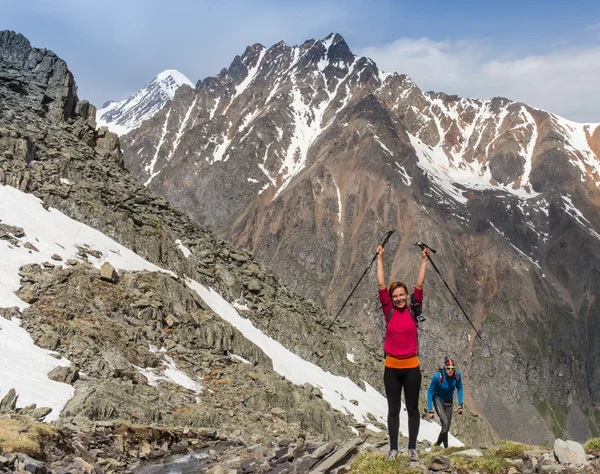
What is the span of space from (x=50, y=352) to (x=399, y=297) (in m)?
17.2

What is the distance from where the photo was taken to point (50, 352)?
71.6 ft

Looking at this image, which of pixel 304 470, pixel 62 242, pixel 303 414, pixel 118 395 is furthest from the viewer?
pixel 62 242

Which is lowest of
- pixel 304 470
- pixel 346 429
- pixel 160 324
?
pixel 346 429

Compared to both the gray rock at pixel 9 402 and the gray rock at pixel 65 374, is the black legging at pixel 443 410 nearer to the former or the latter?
the gray rock at pixel 9 402

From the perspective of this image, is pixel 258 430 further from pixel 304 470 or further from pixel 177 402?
pixel 304 470

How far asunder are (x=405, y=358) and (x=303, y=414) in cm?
2029

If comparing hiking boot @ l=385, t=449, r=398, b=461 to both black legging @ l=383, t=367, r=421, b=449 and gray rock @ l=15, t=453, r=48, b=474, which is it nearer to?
black legging @ l=383, t=367, r=421, b=449

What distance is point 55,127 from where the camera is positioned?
49625 millimetres

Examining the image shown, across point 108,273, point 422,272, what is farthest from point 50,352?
point 422,272

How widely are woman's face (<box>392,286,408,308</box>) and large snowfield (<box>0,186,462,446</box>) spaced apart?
12.9 m

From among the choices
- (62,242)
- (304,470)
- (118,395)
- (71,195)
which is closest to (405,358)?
(304,470)

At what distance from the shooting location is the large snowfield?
19.3m

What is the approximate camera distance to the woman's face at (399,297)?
10.3m

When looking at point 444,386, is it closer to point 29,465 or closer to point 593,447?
point 593,447
